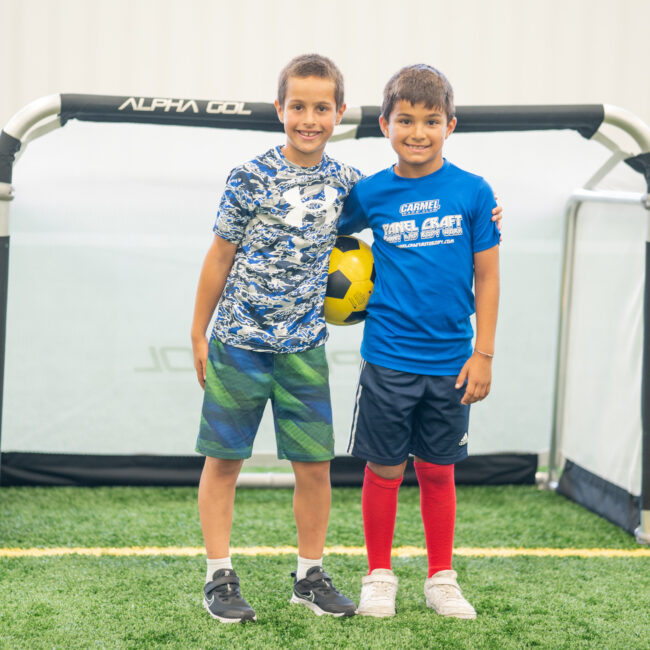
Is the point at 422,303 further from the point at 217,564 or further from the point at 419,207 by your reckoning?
the point at 217,564

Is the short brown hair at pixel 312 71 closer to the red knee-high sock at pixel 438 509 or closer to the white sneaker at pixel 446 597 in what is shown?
the red knee-high sock at pixel 438 509

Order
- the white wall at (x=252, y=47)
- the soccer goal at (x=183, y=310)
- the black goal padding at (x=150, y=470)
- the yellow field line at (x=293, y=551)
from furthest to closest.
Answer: the white wall at (x=252, y=47), the black goal padding at (x=150, y=470), the soccer goal at (x=183, y=310), the yellow field line at (x=293, y=551)

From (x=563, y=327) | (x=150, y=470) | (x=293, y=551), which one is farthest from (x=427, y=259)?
(x=150, y=470)

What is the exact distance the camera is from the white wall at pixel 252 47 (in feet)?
22.1

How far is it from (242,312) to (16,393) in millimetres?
1851

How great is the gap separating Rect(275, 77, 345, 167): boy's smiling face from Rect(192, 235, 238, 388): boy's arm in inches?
13.1

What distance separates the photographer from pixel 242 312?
2.03m

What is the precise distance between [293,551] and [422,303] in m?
1.15

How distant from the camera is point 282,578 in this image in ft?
7.99

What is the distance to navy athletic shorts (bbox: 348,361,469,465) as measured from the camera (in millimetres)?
2064

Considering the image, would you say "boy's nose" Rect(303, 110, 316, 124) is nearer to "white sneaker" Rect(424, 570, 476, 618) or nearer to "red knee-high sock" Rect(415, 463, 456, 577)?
"red knee-high sock" Rect(415, 463, 456, 577)

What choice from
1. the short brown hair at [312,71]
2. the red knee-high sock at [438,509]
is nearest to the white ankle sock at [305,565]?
the red knee-high sock at [438,509]

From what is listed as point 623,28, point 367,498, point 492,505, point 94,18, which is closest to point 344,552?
point 367,498

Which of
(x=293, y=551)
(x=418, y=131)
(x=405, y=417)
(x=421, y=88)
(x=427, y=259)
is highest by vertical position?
(x=421, y=88)
